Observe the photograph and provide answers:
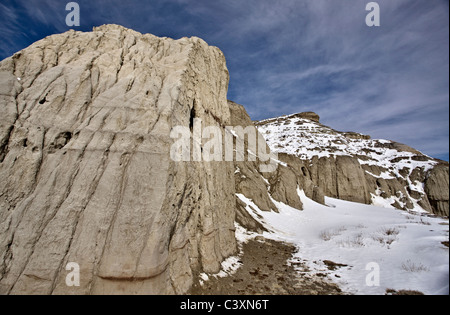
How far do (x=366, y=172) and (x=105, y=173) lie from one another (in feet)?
185

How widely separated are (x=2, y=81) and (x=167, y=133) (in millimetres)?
6763

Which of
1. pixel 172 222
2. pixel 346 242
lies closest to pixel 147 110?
pixel 172 222

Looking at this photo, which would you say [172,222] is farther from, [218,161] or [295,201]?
[295,201]

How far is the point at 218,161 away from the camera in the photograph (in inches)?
504

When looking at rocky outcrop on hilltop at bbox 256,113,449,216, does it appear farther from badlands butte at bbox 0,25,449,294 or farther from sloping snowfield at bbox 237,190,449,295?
badlands butte at bbox 0,25,449,294

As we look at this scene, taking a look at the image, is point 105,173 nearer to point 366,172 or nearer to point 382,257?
point 382,257

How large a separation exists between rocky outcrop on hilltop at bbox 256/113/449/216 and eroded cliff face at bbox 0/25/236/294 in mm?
33936

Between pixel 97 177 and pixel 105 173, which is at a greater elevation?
pixel 105 173

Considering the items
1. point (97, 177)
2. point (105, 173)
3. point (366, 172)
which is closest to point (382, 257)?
point (105, 173)

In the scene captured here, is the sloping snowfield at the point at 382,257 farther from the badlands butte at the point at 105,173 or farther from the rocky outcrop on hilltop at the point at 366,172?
the rocky outcrop on hilltop at the point at 366,172

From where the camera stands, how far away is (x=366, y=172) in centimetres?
4938

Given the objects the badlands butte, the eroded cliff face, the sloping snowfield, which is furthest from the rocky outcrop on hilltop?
the eroded cliff face

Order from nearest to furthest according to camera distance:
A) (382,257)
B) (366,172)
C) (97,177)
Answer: (97,177), (382,257), (366,172)

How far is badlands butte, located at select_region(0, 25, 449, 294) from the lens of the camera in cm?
606
